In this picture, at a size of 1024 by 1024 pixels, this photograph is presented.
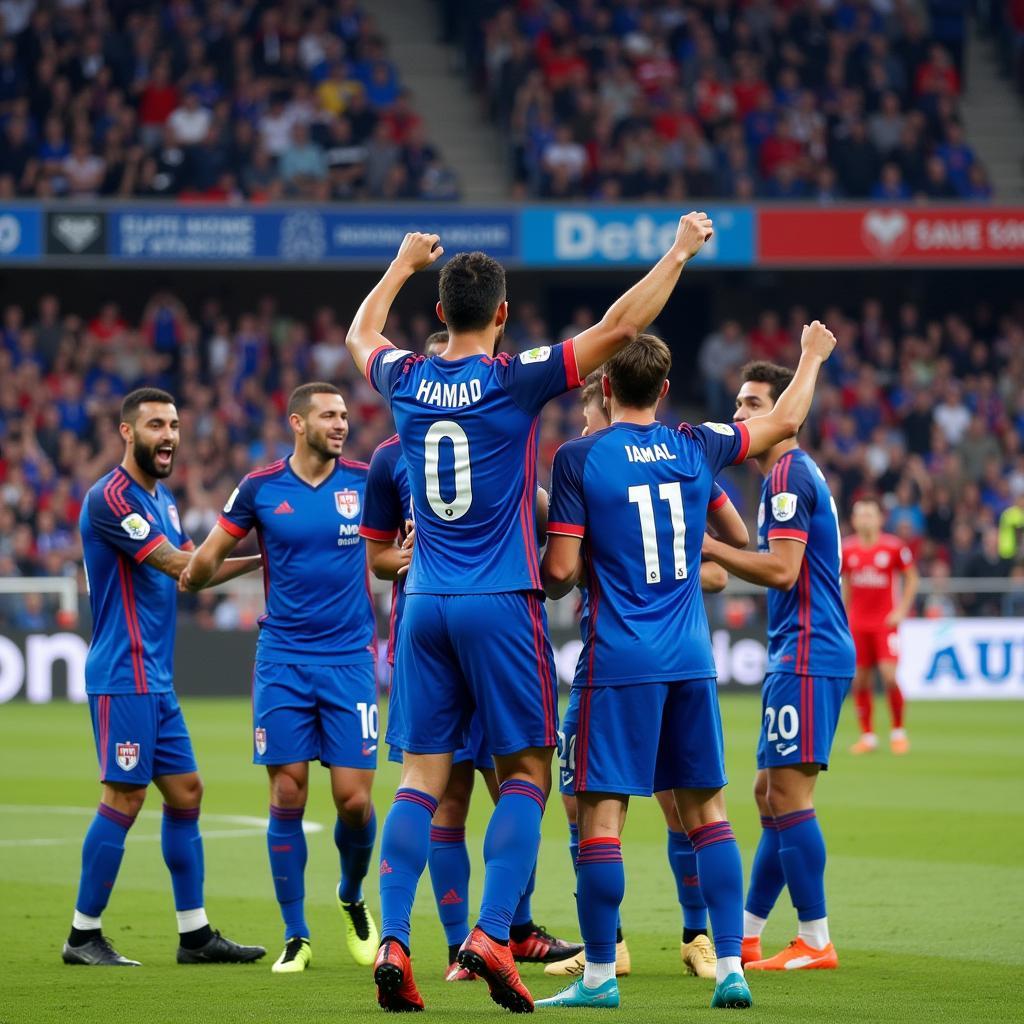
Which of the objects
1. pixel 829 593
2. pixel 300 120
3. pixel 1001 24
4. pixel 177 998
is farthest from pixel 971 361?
pixel 177 998

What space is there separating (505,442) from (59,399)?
2101 centimetres

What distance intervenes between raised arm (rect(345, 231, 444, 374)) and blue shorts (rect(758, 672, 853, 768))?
6.97 feet

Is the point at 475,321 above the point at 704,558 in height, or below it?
above

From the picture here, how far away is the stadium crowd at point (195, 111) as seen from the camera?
27469 mm

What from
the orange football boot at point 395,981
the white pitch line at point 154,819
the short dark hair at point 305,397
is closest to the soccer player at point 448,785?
the short dark hair at point 305,397

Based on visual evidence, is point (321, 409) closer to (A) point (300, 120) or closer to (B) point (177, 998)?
(B) point (177, 998)

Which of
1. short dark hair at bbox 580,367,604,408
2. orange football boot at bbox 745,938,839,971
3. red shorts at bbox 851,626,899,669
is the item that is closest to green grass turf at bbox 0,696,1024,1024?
orange football boot at bbox 745,938,839,971

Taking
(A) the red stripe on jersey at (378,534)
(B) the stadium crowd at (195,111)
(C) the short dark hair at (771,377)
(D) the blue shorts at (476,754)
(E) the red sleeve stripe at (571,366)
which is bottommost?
(D) the blue shorts at (476,754)

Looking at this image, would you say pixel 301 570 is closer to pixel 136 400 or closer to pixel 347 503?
pixel 347 503

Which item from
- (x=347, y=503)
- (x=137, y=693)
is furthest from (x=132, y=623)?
(x=347, y=503)

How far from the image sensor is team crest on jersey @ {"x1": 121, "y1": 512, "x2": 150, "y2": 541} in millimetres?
7766

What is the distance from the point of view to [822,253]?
2922cm

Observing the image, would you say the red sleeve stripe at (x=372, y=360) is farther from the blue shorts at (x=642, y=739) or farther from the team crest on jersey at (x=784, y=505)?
the team crest on jersey at (x=784, y=505)

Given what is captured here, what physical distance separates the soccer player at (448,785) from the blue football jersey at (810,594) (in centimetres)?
131
